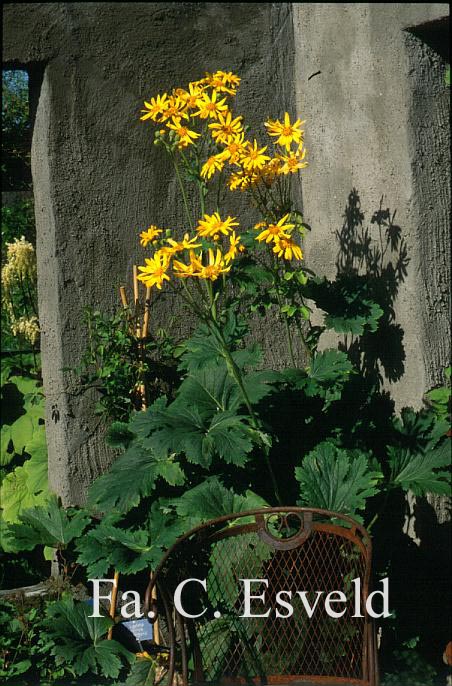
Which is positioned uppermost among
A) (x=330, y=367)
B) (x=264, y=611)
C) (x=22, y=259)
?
(x=22, y=259)

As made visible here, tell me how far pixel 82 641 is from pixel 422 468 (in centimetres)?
128

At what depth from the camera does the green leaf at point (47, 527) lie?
10.7 ft

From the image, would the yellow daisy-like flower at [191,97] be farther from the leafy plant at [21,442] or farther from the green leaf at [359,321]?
the leafy plant at [21,442]

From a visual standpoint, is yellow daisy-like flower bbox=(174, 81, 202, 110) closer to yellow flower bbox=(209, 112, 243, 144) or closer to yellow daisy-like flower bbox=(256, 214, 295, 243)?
yellow flower bbox=(209, 112, 243, 144)

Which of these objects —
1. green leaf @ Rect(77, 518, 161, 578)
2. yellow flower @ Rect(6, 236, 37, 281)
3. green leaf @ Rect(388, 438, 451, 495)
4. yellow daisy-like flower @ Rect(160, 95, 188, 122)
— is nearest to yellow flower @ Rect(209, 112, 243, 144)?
yellow daisy-like flower @ Rect(160, 95, 188, 122)

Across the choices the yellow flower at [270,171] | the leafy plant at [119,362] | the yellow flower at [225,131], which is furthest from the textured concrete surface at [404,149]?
the leafy plant at [119,362]

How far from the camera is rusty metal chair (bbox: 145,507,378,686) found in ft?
8.39

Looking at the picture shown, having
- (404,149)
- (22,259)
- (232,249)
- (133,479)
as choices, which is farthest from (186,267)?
(22,259)

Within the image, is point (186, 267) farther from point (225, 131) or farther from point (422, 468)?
point (422, 468)

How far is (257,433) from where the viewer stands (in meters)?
2.83

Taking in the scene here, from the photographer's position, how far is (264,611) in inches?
108

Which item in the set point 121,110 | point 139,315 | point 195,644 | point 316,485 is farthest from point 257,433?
point 121,110

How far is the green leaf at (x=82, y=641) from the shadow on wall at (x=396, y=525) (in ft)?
3.07

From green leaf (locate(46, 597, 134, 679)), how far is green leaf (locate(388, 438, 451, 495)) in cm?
110
